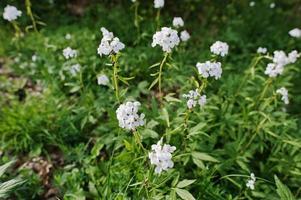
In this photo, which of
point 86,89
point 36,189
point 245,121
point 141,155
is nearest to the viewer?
point 141,155

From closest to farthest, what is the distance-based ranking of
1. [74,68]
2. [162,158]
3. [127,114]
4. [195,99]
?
[162,158] < [127,114] < [195,99] < [74,68]

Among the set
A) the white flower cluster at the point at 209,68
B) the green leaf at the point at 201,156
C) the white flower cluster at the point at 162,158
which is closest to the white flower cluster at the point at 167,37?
the white flower cluster at the point at 209,68

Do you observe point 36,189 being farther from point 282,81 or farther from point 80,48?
point 282,81

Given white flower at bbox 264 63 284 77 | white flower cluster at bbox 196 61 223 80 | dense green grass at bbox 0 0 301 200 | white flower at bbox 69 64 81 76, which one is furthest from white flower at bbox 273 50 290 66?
white flower at bbox 69 64 81 76

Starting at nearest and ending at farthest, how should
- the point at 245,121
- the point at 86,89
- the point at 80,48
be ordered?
the point at 245,121
the point at 86,89
the point at 80,48

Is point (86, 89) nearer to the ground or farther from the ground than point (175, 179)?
farther from the ground

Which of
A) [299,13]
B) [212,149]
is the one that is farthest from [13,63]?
[299,13]

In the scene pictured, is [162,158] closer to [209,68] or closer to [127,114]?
[127,114]

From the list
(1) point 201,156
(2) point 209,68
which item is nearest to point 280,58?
(2) point 209,68

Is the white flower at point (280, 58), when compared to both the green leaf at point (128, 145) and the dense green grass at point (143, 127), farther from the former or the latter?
the green leaf at point (128, 145)
